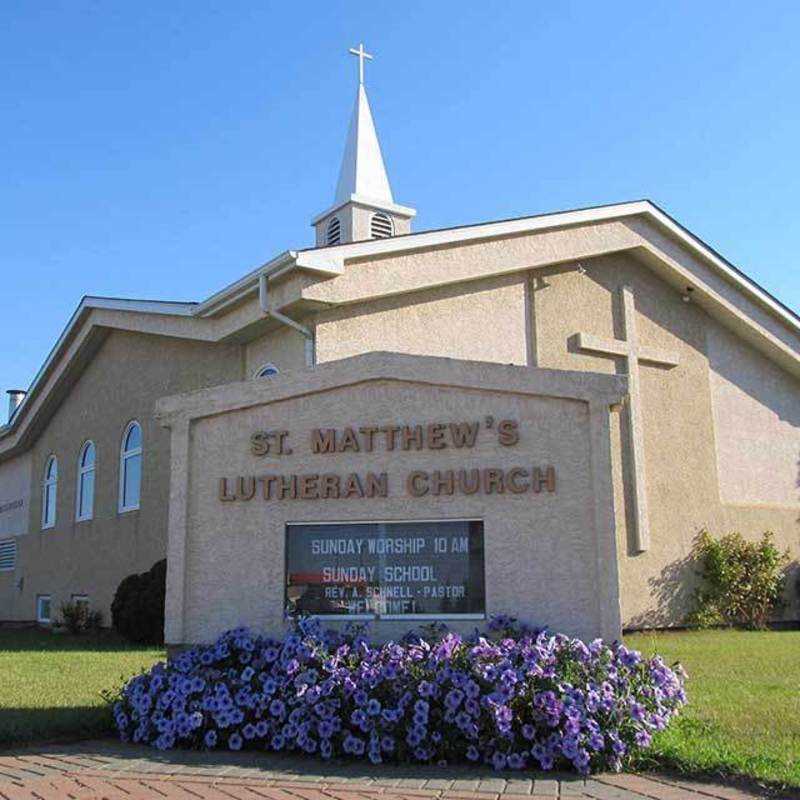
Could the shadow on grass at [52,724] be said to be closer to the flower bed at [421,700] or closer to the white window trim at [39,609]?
the flower bed at [421,700]

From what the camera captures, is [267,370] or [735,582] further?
[735,582]

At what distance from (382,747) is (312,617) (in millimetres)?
1526

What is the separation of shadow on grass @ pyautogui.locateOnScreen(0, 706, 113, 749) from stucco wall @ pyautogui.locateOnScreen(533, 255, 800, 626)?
9.48m

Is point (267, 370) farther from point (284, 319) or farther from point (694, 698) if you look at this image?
point (694, 698)

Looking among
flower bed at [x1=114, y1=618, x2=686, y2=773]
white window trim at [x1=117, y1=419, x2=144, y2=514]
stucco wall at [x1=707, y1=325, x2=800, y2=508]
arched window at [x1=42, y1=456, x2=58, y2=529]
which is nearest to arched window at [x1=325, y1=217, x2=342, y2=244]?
white window trim at [x1=117, y1=419, x2=144, y2=514]

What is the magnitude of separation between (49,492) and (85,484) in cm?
300

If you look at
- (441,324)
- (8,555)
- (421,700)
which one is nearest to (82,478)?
(8,555)

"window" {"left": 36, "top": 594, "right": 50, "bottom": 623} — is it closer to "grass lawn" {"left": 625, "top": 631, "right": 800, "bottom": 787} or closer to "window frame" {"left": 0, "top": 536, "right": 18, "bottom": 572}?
"window frame" {"left": 0, "top": 536, "right": 18, "bottom": 572}

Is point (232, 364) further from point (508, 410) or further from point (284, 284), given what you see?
point (508, 410)

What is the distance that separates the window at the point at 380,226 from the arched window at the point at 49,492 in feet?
Result: 29.9

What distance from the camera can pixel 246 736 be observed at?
6.04 metres

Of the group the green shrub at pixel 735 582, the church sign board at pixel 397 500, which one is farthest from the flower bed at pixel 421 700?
the green shrub at pixel 735 582

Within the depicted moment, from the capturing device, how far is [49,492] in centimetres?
2222

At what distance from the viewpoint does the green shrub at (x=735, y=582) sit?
52.1 feet
